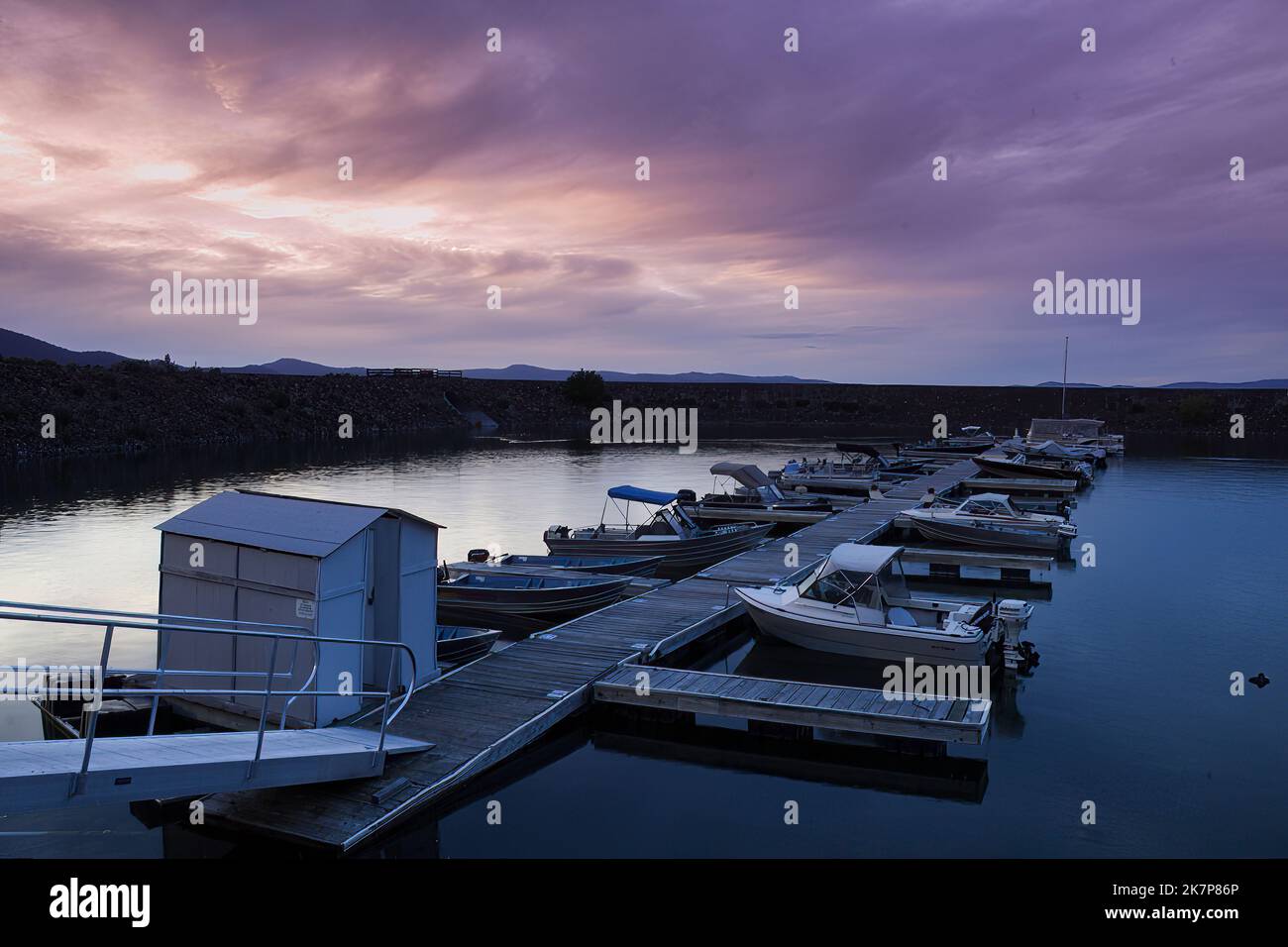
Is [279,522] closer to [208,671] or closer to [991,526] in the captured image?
[208,671]

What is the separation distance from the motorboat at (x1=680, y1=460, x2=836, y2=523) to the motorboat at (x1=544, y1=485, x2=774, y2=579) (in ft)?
24.3

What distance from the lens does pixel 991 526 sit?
110 feet

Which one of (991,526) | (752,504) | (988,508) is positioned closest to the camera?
(991,526)

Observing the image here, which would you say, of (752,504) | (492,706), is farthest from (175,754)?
(752,504)

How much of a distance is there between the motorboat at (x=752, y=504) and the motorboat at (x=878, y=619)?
18.6 m

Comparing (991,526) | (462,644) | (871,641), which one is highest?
(991,526)

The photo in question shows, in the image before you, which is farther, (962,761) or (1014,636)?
(1014,636)

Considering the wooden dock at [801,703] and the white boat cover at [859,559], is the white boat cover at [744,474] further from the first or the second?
the wooden dock at [801,703]

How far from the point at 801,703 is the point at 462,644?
21.6 ft

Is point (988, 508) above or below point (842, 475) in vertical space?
below

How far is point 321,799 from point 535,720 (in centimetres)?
350

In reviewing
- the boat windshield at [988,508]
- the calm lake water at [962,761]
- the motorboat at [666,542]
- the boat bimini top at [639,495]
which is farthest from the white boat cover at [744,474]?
the boat windshield at [988,508]

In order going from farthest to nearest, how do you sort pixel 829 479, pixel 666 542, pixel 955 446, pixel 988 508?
pixel 955 446 < pixel 829 479 < pixel 988 508 < pixel 666 542
